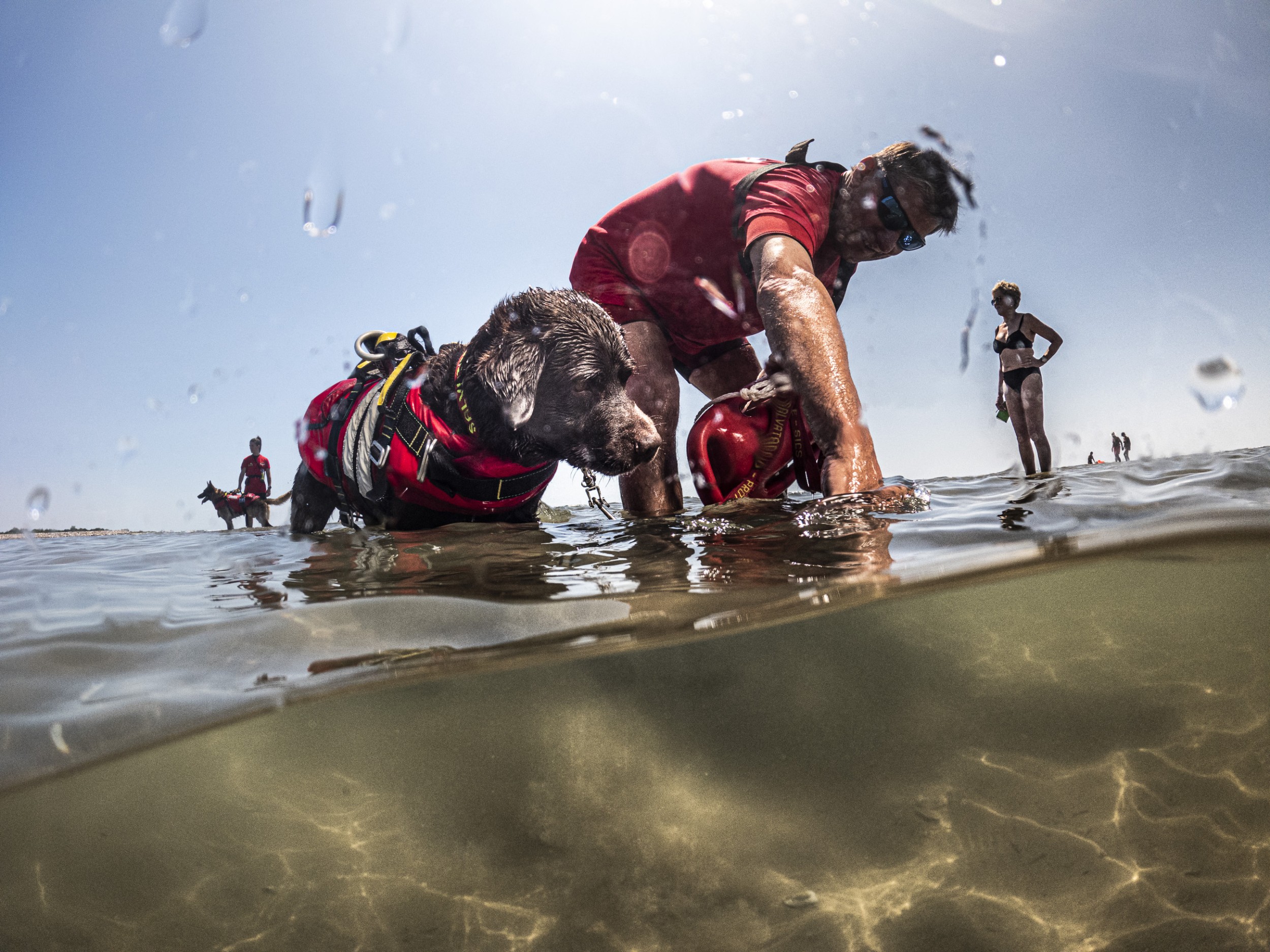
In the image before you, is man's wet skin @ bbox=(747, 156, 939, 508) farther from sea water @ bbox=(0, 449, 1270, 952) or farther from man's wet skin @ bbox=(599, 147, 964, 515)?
sea water @ bbox=(0, 449, 1270, 952)

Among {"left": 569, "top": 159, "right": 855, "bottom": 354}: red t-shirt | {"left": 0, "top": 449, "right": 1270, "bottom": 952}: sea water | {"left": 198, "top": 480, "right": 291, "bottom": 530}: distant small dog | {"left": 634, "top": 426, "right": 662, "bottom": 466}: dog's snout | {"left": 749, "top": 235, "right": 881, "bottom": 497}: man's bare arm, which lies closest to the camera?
{"left": 0, "top": 449, "right": 1270, "bottom": 952}: sea water

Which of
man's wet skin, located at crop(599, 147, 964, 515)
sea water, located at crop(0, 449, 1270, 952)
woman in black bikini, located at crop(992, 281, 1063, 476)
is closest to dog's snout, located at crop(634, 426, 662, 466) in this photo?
man's wet skin, located at crop(599, 147, 964, 515)

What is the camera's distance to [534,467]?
4199 millimetres

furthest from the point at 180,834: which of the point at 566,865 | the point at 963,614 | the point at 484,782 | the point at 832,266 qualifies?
the point at 832,266

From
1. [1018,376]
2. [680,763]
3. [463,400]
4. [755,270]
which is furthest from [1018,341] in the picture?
[680,763]

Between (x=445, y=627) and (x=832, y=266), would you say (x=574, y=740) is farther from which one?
(x=832, y=266)

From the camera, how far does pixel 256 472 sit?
11133mm

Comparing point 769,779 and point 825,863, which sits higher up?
point 769,779

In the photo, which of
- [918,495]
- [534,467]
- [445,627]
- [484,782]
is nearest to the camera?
[484,782]

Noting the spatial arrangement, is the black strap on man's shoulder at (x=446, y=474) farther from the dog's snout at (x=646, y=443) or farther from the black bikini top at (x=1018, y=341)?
the black bikini top at (x=1018, y=341)

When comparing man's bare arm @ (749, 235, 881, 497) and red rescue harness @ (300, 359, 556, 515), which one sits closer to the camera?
man's bare arm @ (749, 235, 881, 497)

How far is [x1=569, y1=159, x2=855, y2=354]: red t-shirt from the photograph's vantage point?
11.8ft

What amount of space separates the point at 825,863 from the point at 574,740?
0.69 metres

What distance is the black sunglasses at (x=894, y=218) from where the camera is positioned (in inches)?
156
